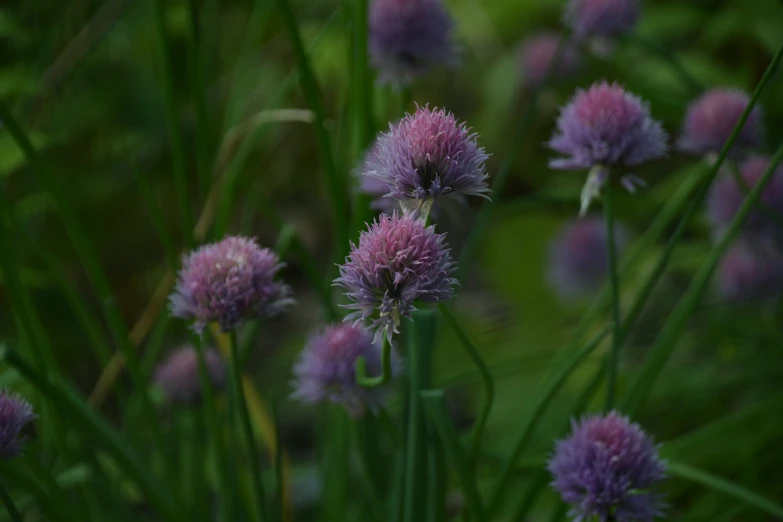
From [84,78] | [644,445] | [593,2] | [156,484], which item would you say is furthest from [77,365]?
[644,445]

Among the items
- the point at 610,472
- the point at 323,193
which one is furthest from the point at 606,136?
the point at 323,193

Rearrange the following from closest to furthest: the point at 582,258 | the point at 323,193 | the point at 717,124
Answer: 1. the point at 717,124
2. the point at 582,258
3. the point at 323,193

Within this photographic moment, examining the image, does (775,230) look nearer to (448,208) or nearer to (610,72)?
(448,208)

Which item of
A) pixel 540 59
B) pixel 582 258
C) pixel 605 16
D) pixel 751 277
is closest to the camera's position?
pixel 605 16

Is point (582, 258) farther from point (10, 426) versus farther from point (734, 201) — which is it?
point (10, 426)

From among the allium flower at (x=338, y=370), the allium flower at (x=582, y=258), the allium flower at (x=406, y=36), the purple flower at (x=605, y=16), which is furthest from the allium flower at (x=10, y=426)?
the allium flower at (x=582, y=258)

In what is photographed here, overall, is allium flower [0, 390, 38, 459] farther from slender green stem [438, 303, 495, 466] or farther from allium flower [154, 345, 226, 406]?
allium flower [154, 345, 226, 406]

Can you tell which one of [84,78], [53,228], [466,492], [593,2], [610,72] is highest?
[84,78]
